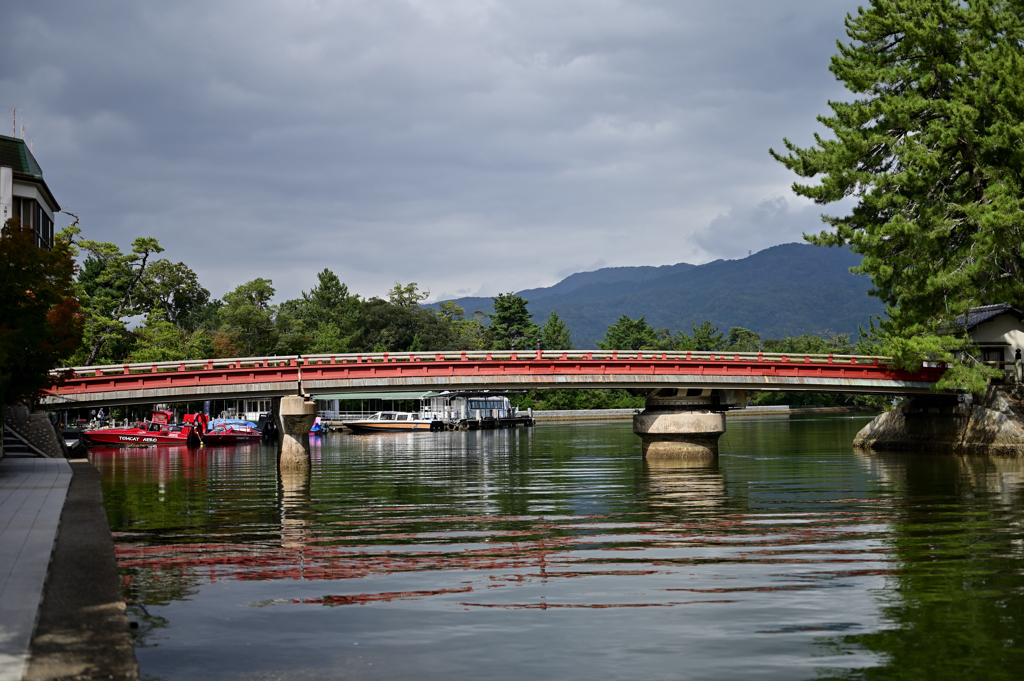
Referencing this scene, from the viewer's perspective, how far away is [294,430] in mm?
41375

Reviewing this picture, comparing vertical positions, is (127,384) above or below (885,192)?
below

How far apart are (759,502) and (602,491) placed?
5373 millimetres

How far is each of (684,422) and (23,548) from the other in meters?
34.4

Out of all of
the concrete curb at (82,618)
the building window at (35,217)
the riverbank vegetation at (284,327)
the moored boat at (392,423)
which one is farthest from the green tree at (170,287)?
the concrete curb at (82,618)

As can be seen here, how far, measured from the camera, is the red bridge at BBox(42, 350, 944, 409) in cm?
4184

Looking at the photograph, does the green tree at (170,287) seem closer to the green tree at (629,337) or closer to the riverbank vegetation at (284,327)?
the riverbank vegetation at (284,327)

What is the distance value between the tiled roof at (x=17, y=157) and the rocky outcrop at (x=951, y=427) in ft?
154

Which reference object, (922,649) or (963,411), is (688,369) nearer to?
(963,411)

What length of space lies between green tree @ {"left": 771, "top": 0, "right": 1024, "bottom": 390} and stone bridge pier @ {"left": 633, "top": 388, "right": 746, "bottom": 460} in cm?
874

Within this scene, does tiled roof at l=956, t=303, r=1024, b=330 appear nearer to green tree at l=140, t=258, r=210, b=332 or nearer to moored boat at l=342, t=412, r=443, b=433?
moored boat at l=342, t=412, r=443, b=433

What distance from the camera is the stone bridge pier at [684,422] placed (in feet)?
140

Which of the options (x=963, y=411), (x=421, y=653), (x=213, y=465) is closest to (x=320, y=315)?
(x=213, y=465)

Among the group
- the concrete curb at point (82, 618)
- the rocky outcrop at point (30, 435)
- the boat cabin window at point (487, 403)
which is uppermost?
the rocky outcrop at point (30, 435)

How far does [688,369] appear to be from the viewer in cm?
4375
